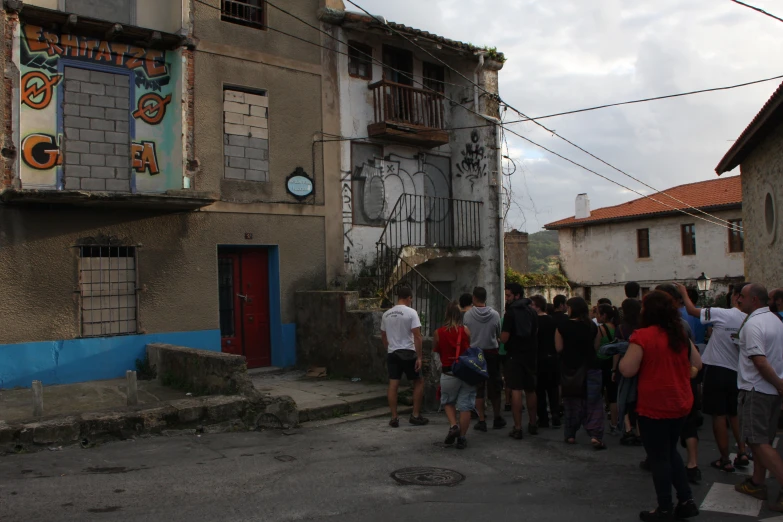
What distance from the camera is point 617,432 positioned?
785 cm

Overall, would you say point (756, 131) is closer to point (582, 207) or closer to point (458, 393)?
point (458, 393)

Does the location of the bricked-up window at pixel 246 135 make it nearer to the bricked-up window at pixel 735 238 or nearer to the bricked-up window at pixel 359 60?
the bricked-up window at pixel 359 60

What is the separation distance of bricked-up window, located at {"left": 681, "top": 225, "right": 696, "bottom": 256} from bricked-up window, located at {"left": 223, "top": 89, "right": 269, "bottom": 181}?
26190 millimetres

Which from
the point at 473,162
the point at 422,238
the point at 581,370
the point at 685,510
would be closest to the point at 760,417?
the point at 685,510

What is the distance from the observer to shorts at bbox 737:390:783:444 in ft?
16.9

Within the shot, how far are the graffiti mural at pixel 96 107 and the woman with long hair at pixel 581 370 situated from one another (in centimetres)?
703

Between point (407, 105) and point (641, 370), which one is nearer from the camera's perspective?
point (641, 370)

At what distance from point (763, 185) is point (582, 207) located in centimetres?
2471

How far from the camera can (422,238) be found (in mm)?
15055

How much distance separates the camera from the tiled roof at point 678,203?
30.9m

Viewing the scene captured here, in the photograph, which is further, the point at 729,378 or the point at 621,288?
the point at 621,288

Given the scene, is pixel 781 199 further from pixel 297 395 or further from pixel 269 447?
pixel 269 447

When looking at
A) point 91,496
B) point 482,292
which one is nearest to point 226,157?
point 482,292

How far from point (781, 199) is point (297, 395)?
915 cm
